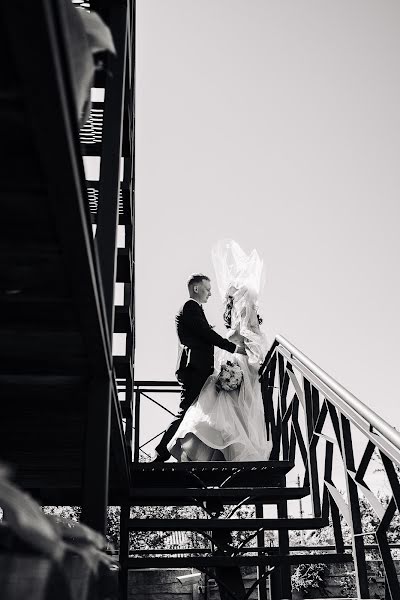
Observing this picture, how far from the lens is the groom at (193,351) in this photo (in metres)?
4.88

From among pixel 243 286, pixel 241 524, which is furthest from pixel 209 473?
pixel 243 286

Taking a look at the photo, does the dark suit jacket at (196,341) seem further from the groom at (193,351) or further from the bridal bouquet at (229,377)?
the bridal bouquet at (229,377)

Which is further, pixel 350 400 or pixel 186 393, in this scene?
pixel 186 393

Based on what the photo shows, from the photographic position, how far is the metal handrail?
232 cm

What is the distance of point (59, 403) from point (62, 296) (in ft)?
2.81

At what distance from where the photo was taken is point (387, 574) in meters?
2.64

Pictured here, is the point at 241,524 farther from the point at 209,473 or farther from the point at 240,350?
the point at 240,350

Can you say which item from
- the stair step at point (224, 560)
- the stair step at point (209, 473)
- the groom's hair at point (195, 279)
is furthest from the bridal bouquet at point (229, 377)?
the stair step at point (224, 560)

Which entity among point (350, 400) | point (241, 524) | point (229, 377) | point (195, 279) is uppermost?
point (195, 279)

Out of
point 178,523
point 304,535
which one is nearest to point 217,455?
point 178,523

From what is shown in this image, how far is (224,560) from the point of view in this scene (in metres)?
3.39

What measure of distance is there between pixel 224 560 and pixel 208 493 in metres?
0.39

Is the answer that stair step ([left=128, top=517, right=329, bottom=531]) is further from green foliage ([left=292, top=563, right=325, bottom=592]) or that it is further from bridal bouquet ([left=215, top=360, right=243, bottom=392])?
green foliage ([left=292, top=563, right=325, bottom=592])

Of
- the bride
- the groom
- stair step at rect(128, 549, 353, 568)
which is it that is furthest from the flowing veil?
stair step at rect(128, 549, 353, 568)
